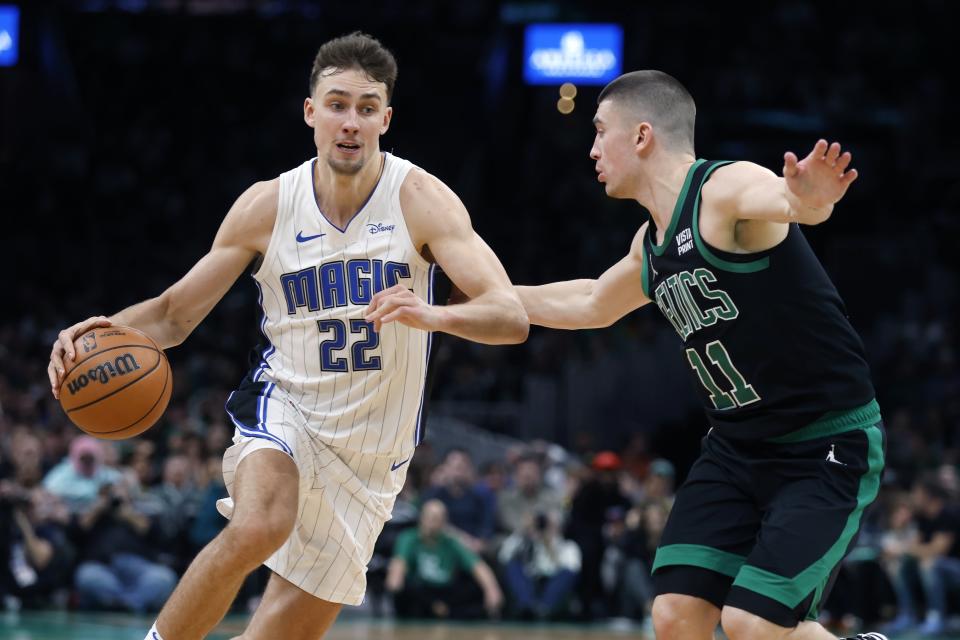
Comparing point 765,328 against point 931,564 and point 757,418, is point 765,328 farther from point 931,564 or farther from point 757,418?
point 931,564

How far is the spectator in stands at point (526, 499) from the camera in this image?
13734mm

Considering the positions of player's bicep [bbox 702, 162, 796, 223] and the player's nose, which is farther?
the player's nose

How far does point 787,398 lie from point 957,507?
9318mm

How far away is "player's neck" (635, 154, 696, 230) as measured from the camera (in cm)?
500

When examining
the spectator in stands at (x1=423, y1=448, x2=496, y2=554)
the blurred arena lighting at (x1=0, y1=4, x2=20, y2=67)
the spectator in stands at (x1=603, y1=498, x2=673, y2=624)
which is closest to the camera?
the spectator in stands at (x1=603, y1=498, x2=673, y2=624)

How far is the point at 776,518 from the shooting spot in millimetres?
4676

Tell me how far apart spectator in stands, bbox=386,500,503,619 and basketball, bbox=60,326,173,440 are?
7.52 metres

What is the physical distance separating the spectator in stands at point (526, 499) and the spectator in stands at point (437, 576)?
0.72 meters

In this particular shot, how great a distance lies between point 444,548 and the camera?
12930 mm

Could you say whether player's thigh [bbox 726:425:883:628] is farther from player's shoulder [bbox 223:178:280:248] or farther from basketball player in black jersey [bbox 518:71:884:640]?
player's shoulder [bbox 223:178:280:248]

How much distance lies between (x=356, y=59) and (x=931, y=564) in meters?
9.56

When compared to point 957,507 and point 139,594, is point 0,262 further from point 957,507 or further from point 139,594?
point 957,507

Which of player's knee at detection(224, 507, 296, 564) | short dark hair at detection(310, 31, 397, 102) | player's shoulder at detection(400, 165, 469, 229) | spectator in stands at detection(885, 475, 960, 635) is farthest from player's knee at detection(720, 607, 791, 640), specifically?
spectator in stands at detection(885, 475, 960, 635)

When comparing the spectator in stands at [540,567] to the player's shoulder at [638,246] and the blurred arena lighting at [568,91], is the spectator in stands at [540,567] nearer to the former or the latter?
the player's shoulder at [638,246]
